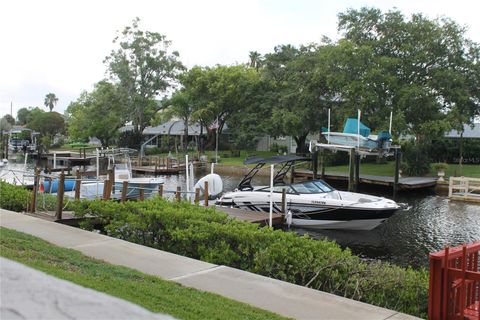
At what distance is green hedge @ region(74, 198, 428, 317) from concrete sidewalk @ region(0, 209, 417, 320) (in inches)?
33.4

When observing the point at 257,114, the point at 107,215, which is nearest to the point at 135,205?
the point at 107,215

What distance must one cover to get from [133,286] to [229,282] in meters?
1.69

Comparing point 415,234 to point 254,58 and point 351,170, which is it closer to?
point 351,170

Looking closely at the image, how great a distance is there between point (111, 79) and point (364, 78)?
117 feet

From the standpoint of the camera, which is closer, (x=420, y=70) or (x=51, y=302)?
(x=51, y=302)

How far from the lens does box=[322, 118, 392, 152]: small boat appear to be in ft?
85.4

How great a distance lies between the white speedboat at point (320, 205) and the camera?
17781 mm

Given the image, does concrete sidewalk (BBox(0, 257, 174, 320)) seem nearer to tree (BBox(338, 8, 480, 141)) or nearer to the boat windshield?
the boat windshield

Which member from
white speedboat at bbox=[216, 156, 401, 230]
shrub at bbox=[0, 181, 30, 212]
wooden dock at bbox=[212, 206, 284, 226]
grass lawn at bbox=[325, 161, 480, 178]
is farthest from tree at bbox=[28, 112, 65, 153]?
wooden dock at bbox=[212, 206, 284, 226]

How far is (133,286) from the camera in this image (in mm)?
6406

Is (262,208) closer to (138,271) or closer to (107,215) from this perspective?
(107,215)

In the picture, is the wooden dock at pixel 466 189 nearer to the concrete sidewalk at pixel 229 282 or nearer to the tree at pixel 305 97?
the tree at pixel 305 97

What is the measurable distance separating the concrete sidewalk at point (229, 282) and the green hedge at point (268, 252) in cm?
85

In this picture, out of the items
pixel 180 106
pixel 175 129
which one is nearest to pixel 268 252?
pixel 180 106
